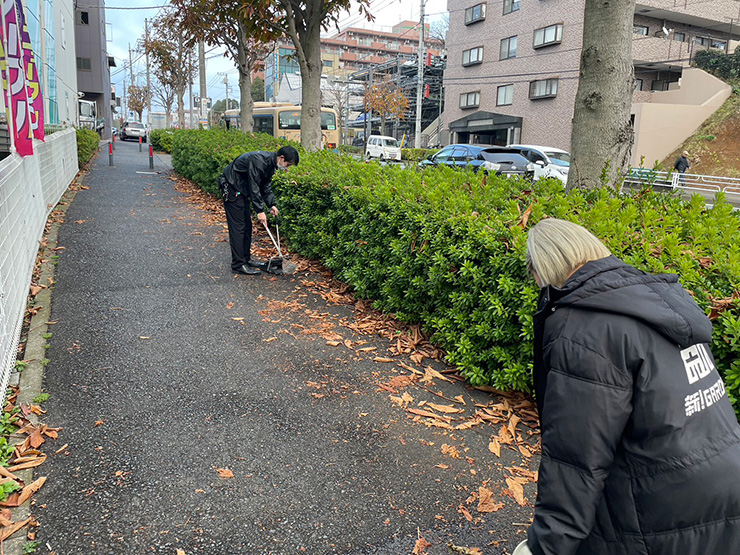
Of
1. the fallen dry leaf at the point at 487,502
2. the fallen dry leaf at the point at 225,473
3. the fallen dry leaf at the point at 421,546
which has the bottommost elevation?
the fallen dry leaf at the point at 421,546

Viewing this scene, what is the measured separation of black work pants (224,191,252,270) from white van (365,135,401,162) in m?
29.6

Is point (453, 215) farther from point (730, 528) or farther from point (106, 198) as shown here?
point (106, 198)

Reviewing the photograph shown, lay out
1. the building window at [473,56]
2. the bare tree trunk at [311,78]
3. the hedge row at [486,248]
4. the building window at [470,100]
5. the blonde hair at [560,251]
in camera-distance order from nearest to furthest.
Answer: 1. the blonde hair at [560,251]
2. the hedge row at [486,248]
3. the bare tree trunk at [311,78]
4. the building window at [473,56]
5. the building window at [470,100]

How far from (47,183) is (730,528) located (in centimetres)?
1166

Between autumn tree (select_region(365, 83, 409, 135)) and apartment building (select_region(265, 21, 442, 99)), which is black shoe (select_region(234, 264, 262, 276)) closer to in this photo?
autumn tree (select_region(365, 83, 409, 135))

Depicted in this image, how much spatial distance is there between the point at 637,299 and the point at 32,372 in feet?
14.1

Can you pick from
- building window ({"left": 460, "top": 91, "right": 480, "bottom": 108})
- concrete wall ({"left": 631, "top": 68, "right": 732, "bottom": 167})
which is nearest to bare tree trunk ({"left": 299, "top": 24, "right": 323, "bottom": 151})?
concrete wall ({"left": 631, "top": 68, "right": 732, "bottom": 167})

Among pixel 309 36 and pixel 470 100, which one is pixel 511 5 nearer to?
pixel 470 100

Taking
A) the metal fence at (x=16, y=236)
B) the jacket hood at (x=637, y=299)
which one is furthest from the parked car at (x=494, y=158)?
the jacket hood at (x=637, y=299)

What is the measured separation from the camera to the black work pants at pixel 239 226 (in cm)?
726

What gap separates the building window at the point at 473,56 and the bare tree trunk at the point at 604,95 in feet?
131

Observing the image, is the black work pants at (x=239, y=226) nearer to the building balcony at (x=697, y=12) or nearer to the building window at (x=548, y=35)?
the building window at (x=548, y=35)

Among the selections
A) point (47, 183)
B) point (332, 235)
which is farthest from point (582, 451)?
point (47, 183)

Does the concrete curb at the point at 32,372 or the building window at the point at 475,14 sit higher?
the building window at the point at 475,14
